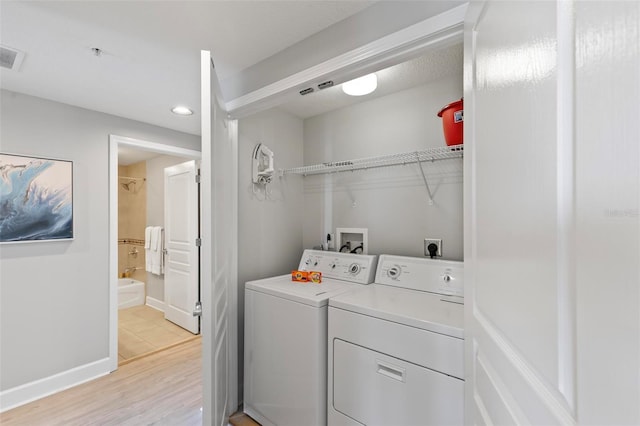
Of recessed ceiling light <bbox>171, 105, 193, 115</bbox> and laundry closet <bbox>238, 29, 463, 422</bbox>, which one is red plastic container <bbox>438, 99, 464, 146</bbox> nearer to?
laundry closet <bbox>238, 29, 463, 422</bbox>

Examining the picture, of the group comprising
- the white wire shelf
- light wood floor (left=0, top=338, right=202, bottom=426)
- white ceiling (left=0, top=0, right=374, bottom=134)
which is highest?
white ceiling (left=0, top=0, right=374, bottom=134)

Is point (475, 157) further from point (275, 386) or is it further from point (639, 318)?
point (275, 386)

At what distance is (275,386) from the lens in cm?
170

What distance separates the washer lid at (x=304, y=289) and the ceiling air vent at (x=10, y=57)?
74.6 inches

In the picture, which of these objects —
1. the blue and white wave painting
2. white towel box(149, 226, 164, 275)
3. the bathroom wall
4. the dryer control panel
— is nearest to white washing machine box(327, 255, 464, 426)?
the dryer control panel

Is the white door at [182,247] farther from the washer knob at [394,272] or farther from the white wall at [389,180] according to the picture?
the washer knob at [394,272]

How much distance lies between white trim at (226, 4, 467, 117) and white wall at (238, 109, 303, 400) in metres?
0.46

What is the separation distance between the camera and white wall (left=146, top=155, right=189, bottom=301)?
4133mm

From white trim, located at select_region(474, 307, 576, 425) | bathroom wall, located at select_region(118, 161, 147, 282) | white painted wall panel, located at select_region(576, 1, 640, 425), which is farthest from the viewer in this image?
bathroom wall, located at select_region(118, 161, 147, 282)

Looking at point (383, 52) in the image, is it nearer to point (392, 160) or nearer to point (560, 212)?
point (392, 160)

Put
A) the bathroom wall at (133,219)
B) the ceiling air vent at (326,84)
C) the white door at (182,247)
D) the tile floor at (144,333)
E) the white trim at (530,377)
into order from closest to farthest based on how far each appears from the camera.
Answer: the white trim at (530,377) → the ceiling air vent at (326,84) → the tile floor at (144,333) → the white door at (182,247) → the bathroom wall at (133,219)

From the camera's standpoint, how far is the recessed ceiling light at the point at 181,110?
2.44 m

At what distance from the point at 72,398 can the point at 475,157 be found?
3.16 m

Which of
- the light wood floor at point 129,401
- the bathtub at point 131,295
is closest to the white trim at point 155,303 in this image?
Answer: the bathtub at point 131,295
